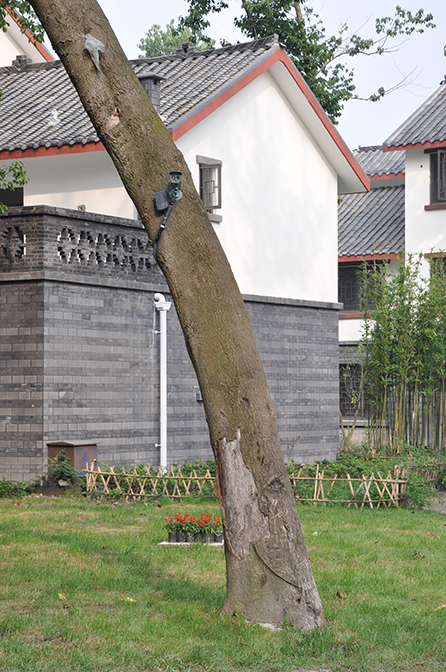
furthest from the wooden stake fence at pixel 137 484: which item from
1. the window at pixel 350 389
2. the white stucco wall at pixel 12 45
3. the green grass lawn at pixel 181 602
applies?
the white stucco wall at pixel 12 45

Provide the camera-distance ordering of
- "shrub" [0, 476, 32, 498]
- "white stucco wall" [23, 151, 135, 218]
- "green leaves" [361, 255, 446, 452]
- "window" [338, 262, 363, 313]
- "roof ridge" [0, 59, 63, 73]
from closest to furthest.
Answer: "shrub" [0, 476, 32, 498] → "white stucco wall" [23, 151, 135, 218] → "green leaves" [361, 255, 446, 452] → "roof ridge" [0, 59, 63, 73] → "window" [338, 262, 363, 313]

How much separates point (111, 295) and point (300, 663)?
29.4 feet

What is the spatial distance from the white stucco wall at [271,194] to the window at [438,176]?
5.00 meters

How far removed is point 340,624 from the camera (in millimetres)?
6160

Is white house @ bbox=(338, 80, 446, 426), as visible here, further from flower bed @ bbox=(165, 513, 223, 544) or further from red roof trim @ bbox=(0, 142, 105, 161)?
flower bed @ bbox=(165, 513, 223, 544)

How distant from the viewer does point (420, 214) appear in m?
24.0

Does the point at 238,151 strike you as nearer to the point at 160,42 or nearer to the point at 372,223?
the point at 372,223

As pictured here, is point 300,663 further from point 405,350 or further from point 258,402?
point 405,350

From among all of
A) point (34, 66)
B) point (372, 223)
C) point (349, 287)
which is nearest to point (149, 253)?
point (34, 66)

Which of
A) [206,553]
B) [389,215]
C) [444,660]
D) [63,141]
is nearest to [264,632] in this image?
[444,660]

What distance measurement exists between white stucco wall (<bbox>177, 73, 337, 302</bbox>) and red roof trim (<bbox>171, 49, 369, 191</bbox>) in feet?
1.11

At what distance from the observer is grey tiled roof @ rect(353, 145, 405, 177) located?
28.9 metres

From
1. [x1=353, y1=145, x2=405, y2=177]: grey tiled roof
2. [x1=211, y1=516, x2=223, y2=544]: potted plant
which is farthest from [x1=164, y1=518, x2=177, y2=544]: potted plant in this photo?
[x1=353, y1=145, x2=405, y2=177]: grey tiled roof

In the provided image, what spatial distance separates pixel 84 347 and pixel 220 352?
745 cm
